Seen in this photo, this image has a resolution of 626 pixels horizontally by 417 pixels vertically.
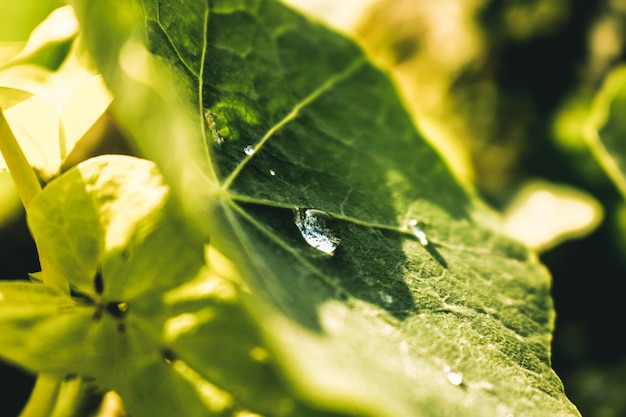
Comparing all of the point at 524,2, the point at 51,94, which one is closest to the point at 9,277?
the point at 51,94

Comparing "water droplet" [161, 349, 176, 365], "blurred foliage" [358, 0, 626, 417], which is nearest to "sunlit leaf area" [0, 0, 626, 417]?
"water droplet" [161, 349, 176, 365]

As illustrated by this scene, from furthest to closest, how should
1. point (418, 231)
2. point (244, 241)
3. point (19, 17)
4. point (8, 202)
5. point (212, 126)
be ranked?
point (8, 202) → point (19, 17) → point (418, 231) → point (212, 126) → point (244, 241)

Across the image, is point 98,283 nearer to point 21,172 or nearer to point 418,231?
point 21,172

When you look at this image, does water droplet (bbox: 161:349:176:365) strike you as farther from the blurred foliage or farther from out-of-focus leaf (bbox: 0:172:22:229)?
the blurred foliage

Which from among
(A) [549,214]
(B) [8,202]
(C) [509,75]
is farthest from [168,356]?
(C) [509,75]

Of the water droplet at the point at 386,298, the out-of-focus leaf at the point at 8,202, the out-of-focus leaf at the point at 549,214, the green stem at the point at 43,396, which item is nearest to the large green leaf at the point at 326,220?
the water droplet at the point at 386,298
